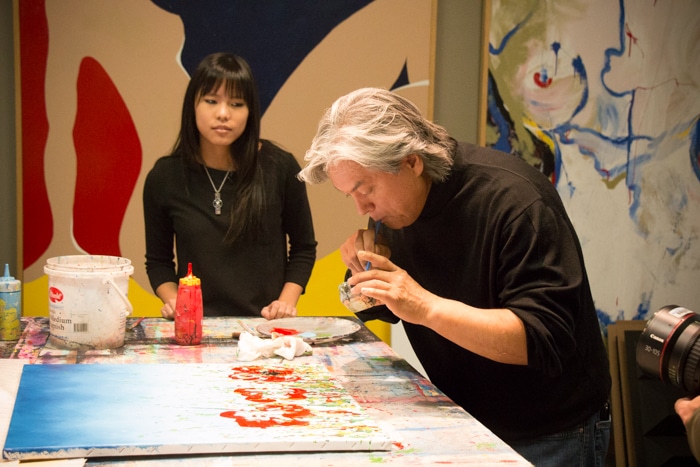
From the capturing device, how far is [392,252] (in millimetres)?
1812

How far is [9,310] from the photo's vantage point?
180 centimetres

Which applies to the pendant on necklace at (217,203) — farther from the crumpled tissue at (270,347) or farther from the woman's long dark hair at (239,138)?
the crumpled tissue at (270,347)

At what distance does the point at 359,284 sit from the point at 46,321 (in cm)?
97

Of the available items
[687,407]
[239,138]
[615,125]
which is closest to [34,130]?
[239,138]

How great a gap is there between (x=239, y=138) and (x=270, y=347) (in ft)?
2.81

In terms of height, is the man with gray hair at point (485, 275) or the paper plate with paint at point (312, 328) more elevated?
the man with gray hair at point (485, 275)

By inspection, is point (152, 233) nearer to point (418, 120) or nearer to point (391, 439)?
point (418, 120)

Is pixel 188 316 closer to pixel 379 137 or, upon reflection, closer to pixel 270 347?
pixel 270 347

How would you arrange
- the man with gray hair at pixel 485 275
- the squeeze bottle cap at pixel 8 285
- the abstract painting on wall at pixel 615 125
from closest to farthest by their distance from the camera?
the man with gray hair at pixel 485 275 → the squeeze bottle cap at pixel 8 285 → the abstract painting on wall at pixel 615 125

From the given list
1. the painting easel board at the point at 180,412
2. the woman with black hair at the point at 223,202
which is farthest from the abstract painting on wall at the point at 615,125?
the painting easel board at the point at 180,412

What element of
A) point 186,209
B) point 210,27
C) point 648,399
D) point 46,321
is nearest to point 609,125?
point 648,399

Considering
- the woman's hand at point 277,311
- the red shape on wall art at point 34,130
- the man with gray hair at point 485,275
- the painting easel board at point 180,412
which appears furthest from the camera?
the red shape on wall art at point 34,130

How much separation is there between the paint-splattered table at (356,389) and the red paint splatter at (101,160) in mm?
1026

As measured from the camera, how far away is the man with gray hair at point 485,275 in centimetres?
142
